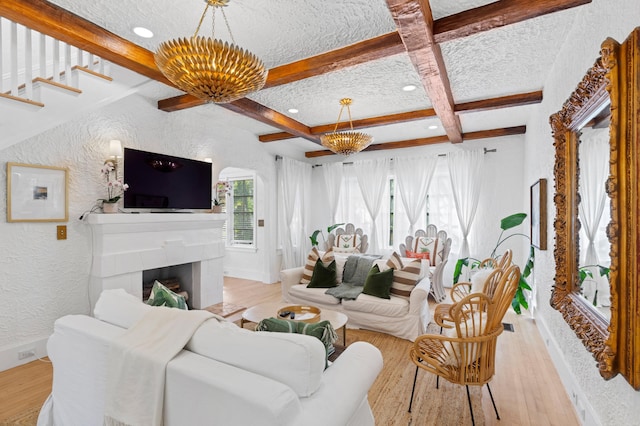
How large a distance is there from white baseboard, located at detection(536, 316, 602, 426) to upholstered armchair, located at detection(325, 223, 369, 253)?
3.20 meters

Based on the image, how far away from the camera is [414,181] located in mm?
6121

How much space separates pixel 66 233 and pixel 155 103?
1.81 metres

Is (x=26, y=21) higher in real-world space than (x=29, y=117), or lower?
higher

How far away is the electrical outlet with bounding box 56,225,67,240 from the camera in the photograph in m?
3.16

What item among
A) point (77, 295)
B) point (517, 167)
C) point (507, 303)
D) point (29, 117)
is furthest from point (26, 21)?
point (517, 167)

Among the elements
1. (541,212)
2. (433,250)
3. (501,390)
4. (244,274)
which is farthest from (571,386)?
(244,274)

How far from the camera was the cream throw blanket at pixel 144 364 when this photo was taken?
1.33 meters

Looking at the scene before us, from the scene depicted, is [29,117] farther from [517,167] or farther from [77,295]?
[517,167]

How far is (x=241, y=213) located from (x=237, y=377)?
6100mm

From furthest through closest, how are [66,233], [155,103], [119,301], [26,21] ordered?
1. [155,103]
2. [66,233]
3. [26,21]
4. [119,301]

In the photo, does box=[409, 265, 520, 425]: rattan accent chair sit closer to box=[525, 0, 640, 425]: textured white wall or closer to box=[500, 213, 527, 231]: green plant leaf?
box=[525, 0, 640, 425]: textured white wall

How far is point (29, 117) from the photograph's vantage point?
253 centimetres

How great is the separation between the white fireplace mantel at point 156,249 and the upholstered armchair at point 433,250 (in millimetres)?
3170

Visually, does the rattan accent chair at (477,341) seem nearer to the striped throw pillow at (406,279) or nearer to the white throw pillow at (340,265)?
the striped throw pillow at (406,279)
